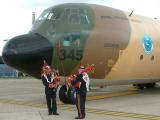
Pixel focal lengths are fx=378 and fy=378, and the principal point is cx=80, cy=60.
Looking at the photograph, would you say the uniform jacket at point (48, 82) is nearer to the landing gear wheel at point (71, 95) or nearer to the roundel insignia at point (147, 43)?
the landing gear wheel at point (71, 95)

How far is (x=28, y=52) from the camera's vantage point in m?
15.2

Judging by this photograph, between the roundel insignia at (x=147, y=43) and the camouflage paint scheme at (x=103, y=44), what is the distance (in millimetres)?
222

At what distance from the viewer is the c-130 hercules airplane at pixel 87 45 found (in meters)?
15.5

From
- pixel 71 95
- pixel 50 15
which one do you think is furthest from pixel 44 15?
pixel 71 95

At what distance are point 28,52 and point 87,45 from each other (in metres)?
2.75

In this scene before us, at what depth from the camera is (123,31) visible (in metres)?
18.3

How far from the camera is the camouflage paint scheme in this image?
53.1 feet

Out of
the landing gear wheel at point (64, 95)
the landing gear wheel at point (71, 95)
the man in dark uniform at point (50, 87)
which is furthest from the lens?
the landing gear wheel at point (64, 95)

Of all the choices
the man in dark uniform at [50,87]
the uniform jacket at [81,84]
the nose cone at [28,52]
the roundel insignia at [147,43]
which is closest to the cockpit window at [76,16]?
the nose cone at [28,52]

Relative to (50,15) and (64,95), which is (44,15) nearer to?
(50,15)

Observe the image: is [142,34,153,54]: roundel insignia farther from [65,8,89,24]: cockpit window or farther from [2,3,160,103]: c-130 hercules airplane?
[65,8,89,24]: cockpit window

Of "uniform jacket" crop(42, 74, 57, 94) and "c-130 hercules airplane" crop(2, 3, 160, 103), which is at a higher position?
"c-130 hercules airplane" crop(2, 3, 160, 103)

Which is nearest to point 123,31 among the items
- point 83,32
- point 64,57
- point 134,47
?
point 134,47

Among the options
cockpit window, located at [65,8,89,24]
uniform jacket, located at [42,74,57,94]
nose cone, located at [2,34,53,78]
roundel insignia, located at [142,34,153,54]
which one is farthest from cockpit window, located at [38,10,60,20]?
roundel insignia, located at [142,34,153,54]
